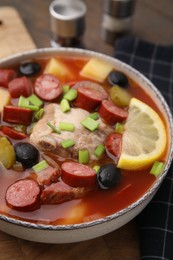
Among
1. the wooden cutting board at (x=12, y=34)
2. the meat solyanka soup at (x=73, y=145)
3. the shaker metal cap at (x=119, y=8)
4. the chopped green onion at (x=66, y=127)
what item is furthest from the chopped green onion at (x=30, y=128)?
the shaker metal cap at (x=119, y=8)

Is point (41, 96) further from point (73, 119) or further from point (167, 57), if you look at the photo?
point (167, 57)

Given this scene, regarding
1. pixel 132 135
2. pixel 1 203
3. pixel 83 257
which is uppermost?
pixel 132 135

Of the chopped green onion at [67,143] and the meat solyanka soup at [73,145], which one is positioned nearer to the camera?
the meat solyanka soup at [73,145]

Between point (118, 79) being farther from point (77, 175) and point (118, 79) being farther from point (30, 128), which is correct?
point (77, 175)

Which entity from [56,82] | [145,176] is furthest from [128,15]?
[145,176]

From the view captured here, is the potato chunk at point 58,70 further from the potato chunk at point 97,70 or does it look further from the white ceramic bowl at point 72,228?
the white ceramic bowl at point 72,228

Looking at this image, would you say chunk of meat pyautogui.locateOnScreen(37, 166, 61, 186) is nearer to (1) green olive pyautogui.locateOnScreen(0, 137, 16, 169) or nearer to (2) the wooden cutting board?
(1) green olive pyautogui.locateOnScreen(0, 137, 16, 169)
